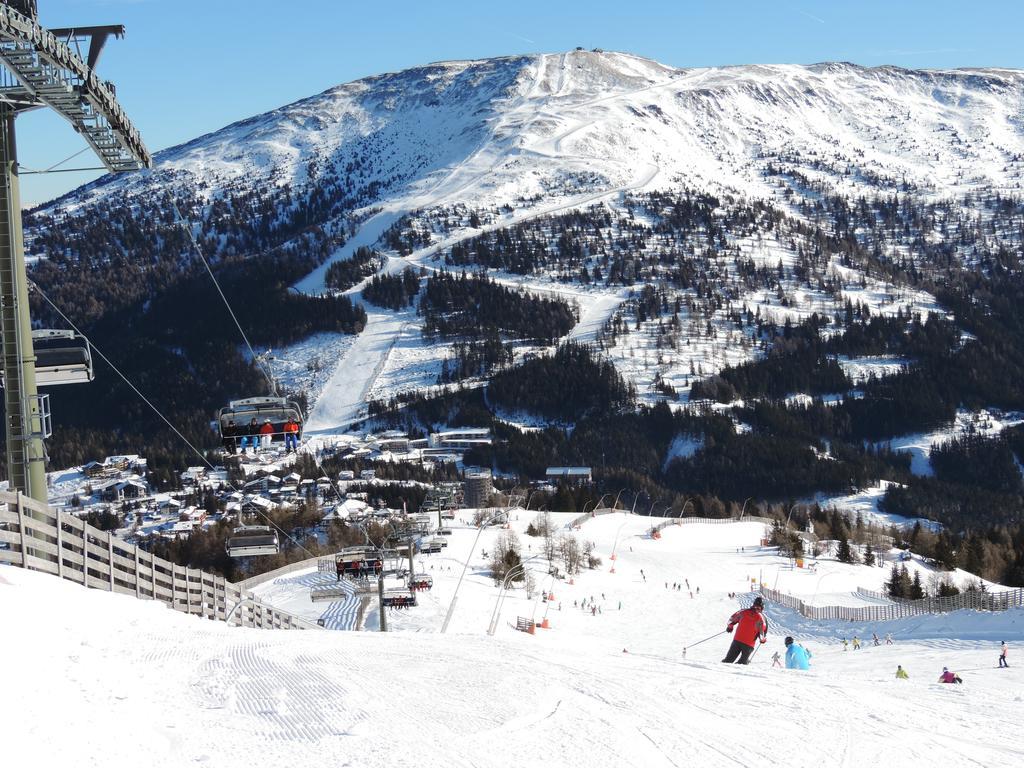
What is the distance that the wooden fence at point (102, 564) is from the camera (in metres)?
13.7

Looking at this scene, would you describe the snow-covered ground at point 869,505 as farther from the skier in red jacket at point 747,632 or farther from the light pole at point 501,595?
the skier in red jacket at point 747,632

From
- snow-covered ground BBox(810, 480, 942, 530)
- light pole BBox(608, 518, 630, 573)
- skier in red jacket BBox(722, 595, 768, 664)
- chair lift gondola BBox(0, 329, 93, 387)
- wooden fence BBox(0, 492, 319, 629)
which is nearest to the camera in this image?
wooden fence BBox(0, 492, 319, 629)

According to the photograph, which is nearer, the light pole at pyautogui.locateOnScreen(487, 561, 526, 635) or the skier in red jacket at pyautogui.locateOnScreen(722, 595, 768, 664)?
the skier in red jacket at pyautogui.locateOnScreen(722, 595, 768, 664)

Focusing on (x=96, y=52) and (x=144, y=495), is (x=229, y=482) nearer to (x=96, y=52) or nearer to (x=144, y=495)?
(x=144, y=495)

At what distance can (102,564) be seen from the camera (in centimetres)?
1577

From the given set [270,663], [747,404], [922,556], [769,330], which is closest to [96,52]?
[270,663]

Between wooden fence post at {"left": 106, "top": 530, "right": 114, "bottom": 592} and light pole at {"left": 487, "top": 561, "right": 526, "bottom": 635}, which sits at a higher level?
wooden fence post at {"left": 106, "top": 530, "right": 114, "bottom": 592}

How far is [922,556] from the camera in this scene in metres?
82.0

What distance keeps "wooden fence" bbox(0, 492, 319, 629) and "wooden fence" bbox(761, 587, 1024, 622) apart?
29.8 meters

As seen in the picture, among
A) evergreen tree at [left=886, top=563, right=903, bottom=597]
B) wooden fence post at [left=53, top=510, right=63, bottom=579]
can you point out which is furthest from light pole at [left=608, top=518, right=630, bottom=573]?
wooden fence post at [left=53, top=510, right=63, bottom=579]

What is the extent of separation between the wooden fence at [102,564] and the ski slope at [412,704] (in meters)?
0.58

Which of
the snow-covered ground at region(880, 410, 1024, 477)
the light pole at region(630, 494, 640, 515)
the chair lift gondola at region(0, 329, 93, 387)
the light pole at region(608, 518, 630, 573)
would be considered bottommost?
the light pole at region(630, 494, 640, 515)

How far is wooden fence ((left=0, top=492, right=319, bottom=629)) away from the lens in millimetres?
13695

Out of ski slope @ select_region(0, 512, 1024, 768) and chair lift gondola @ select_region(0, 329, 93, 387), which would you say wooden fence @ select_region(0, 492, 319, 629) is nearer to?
ski slope @ select_region(0, 512, 1024, 768)
